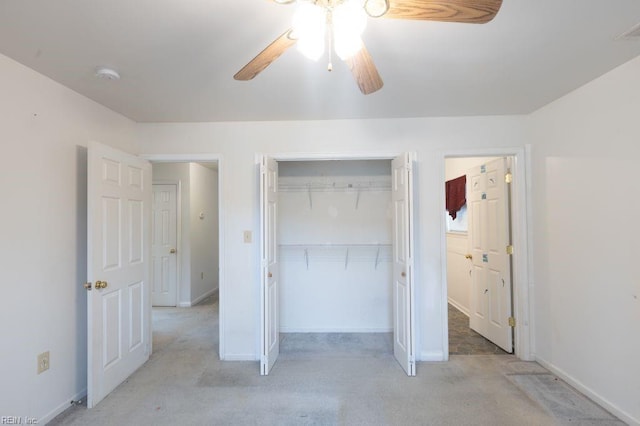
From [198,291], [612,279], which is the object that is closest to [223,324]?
[198,291]

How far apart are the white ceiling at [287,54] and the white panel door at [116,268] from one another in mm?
622

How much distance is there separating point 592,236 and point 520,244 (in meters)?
0.68

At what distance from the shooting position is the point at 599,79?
221 cm

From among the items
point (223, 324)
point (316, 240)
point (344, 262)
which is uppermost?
point (316, 240)

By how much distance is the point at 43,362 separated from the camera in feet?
6.76

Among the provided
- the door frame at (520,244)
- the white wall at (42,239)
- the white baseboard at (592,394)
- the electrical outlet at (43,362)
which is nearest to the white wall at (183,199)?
the white wall at (42,239)

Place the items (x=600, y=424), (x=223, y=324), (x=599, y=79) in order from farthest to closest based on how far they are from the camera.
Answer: (x=223, y=324)
(x=599, y=79)
(x=600, y=424)

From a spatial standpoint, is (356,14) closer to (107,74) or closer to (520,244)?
(107,74)

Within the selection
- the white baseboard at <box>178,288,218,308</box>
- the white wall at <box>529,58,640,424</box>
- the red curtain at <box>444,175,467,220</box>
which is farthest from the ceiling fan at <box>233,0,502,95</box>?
the white baseboard at <box>178,288,218,308</box>

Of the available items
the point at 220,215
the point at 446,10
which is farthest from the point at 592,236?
the point at 220,215

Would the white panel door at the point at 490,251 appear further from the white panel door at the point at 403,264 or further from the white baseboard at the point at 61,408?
the white baseboard at the point at 61,408

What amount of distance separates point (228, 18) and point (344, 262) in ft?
9.73

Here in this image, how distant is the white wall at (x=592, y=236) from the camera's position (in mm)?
2002

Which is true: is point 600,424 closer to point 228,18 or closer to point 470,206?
point 470,206
